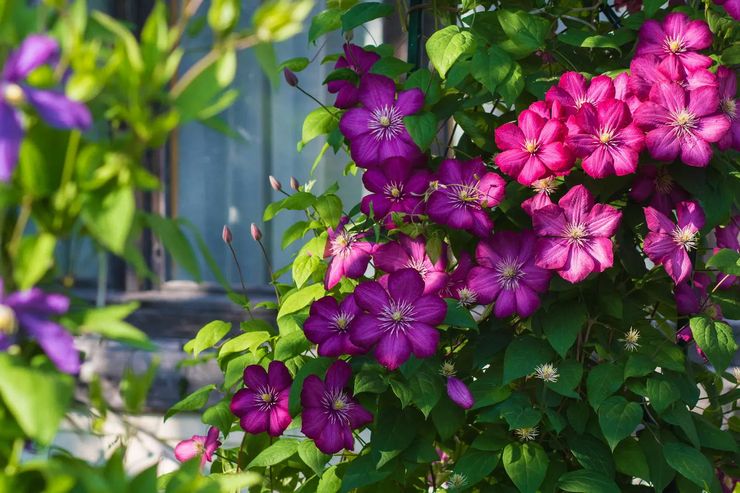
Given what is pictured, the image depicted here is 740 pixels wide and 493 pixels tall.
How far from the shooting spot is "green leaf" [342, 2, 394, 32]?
4.28ft

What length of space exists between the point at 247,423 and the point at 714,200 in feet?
2.22

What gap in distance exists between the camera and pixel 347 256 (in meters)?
1.24

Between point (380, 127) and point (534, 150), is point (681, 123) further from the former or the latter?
point (380, 127)

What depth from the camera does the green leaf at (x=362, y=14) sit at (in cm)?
130

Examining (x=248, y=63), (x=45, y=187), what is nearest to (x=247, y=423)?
(x=45, y=187)

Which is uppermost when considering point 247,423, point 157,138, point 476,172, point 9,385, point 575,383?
point 157,138

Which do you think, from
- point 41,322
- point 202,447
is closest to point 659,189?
point 202,447

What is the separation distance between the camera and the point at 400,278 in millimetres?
1163

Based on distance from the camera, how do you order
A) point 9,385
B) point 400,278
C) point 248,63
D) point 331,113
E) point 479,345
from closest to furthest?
point 9,385 < point 400,278 < point 479,345 < point 331,113 < point 248,63

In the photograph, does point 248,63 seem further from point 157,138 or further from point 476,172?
point 157,138

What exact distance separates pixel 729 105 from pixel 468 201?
353mm

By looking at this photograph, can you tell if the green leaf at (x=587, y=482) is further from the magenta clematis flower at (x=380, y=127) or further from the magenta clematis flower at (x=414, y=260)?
Result: the magenta clematis flower at (x=380, y=127)

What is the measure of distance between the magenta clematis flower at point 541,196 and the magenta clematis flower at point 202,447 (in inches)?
22.0

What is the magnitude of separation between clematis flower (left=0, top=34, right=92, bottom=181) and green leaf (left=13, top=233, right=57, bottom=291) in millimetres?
49
